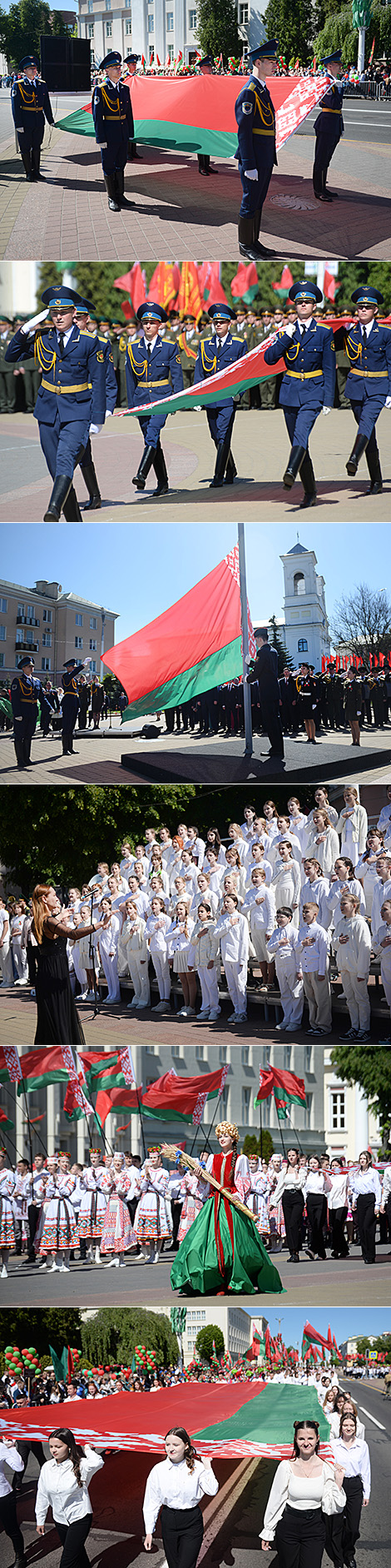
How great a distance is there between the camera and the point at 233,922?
37.3ft

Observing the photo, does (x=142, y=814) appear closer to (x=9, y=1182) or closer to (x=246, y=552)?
(x=246, y=552)

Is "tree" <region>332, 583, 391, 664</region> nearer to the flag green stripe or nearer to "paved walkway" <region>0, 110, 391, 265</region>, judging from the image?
the flag green stripe

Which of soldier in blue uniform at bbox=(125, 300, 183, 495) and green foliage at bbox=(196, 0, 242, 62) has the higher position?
green foliage at bbox=(196, 0, 242, 62)

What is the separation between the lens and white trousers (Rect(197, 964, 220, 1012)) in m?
11.6

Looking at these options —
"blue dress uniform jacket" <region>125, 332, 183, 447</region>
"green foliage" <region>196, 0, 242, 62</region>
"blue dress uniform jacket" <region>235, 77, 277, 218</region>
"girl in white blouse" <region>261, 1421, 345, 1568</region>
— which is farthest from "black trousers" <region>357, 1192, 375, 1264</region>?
"green foliage" <region>196, 0, 242, 62</region>

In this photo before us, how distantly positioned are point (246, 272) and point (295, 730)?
12.9 feet

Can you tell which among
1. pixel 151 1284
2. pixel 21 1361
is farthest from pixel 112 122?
pixel 21 1361

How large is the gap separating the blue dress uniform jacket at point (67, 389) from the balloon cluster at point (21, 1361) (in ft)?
24.3

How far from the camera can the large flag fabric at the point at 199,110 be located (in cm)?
1091

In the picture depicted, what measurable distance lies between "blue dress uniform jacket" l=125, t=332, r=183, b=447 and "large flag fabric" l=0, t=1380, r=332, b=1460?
7843 millimetres

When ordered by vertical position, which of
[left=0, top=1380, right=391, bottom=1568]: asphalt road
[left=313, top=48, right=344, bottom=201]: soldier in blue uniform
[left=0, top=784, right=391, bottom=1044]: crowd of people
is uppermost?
[left=313, top=48, right=344, bottom=201]: soldier in blue uniform

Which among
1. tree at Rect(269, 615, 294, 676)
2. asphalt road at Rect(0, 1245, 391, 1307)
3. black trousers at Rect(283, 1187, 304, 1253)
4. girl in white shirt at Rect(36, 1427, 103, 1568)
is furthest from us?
tree at Rect(269, 615, 294, 676)

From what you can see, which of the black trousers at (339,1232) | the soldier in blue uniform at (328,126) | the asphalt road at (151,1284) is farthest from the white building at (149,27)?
the asphalt road at (151,1284)

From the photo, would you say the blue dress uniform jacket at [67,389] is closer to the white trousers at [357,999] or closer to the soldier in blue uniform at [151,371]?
the soldier in blue uniform at [151,371]
